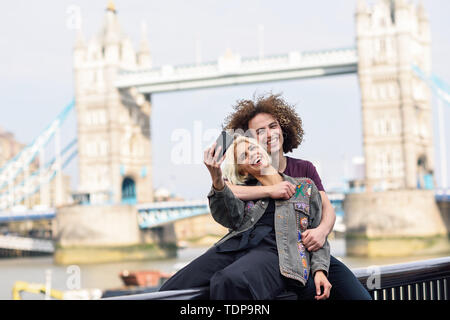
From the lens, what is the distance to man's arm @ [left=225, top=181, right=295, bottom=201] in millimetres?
1671

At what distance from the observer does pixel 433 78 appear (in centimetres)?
2878

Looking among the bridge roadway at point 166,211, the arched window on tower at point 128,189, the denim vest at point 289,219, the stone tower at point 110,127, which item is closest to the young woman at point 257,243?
the denim vest at point 289,219

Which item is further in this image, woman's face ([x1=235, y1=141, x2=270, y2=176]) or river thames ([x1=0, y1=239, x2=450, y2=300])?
river thames ([x1=0, y1=239, x2=450, y2=300])

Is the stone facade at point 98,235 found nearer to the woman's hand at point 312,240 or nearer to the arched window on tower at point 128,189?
the arched window on tower at point 128,189

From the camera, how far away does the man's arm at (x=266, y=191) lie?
1671 mm

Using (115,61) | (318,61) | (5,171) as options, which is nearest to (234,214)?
(318,61)

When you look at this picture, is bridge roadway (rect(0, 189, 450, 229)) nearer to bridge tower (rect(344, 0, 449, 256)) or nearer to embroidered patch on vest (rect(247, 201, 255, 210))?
bridge tower (rect(344, 0, 449, 256))

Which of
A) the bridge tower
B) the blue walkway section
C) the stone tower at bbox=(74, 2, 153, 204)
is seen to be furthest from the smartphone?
the blue walkway section

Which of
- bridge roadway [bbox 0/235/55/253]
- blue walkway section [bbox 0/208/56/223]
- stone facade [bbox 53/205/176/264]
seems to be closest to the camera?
stone facade [bbox 53/205/176/264]

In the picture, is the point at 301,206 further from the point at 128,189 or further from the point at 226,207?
the point at 128,189

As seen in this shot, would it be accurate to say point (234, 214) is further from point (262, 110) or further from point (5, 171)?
point (5, 171)

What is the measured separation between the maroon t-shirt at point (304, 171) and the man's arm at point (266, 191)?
0.43ft
